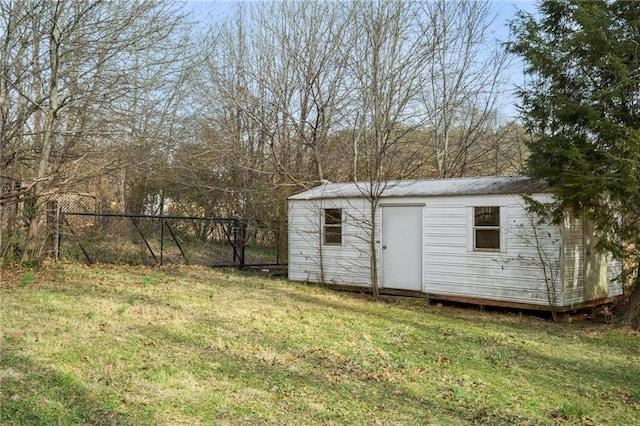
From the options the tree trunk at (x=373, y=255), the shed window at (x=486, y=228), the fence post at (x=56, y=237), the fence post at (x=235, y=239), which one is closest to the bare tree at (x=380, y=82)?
the tree trunk at (x=373, y=255)

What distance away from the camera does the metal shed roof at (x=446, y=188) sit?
9016 millimetres

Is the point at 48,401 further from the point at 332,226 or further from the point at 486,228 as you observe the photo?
the point at 332,226

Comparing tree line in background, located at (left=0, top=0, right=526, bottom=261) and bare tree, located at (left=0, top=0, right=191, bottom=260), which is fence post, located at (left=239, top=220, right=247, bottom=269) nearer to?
tree line in background, located at (left=0, top=0, right=526, bottom=261)

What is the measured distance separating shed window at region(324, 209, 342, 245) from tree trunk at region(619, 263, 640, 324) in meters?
5.49

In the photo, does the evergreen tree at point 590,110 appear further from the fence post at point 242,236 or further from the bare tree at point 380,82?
the fence post at point 242,236

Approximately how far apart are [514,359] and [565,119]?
4100mm

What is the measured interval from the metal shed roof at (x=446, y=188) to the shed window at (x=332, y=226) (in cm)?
39

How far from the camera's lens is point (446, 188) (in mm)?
10008

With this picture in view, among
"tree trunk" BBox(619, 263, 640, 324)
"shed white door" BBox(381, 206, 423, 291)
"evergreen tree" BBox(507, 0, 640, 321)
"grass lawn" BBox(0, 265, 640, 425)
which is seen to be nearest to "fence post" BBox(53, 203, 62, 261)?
"grass lawn" BBox(0, 265, 640, 425)

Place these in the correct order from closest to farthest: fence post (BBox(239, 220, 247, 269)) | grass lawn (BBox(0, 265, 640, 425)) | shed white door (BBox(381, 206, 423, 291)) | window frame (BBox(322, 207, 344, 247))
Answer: grass lawn (BBox(0, 265, 640, 425))
shed white door (BBox(381, 206, 423, 291))
window frame (BBox(322, 207, 344, 247))
fence post (BBox(239, 220, 247, 269))

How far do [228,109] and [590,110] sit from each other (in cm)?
1192

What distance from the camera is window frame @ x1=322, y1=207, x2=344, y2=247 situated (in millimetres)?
11312

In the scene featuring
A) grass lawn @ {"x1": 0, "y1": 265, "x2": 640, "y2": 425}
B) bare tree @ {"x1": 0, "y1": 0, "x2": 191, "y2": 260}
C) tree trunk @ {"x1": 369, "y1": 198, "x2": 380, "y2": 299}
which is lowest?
grass lawn @ {"x1": 0, "y1": 265, "x2": 640, "y2": 425}

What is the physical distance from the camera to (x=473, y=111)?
17.6 m
